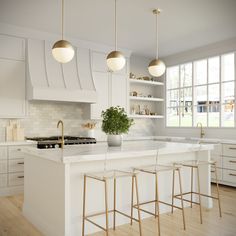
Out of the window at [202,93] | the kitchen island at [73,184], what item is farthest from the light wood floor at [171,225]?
the window at [202,93]

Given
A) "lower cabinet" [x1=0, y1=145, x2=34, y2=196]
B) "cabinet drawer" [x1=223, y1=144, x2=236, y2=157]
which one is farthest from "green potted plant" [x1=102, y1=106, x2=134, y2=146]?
"cabinet drawer" [x1=223, y1=144, x2=236, y2=157]

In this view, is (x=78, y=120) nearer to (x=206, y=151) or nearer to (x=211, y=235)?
(x=206, y=151)

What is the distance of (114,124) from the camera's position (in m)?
3.49

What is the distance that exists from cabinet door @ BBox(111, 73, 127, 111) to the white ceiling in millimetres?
797

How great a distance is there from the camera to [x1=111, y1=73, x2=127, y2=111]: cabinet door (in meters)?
6.24

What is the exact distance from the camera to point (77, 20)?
15.2ft

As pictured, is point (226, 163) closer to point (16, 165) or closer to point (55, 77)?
point (55, 77)

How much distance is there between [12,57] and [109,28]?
6.00 feet

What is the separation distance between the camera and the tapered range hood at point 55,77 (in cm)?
502

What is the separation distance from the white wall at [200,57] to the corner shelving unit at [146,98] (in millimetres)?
450

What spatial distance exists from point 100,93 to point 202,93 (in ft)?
7.80

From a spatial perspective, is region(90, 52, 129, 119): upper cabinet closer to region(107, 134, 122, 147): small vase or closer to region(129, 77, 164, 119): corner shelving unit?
region(129, 77, 164, 119): corner shelving unit

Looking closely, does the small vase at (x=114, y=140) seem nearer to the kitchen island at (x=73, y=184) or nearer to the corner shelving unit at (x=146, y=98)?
the kitchen island at (x=73, y=184)

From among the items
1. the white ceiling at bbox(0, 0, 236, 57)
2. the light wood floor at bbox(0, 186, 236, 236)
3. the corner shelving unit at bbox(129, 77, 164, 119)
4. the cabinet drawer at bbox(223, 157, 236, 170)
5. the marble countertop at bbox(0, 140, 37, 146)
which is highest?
the white ceiling at bbox(0, 0, 236, 57)
